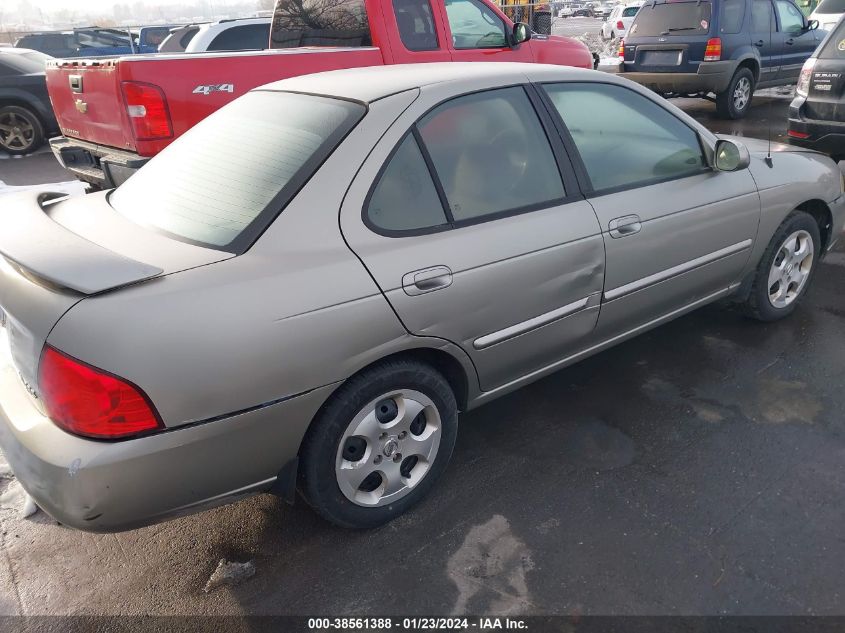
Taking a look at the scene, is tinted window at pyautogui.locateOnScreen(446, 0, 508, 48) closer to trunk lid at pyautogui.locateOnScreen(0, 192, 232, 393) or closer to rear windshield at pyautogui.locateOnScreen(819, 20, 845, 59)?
rear windshield at pyautogui.locateOnScreen(819, 20, 845, 59)

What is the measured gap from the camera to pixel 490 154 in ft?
9.46

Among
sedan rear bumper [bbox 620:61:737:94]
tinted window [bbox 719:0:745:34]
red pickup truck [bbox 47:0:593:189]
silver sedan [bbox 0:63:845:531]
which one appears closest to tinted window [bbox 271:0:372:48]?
red pickup truck [bbox 47:0:593:189]

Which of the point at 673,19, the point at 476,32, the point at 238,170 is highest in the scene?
the point at 238,170

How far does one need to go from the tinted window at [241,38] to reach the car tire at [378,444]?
7.99 metres

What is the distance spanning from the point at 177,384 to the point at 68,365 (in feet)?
1.01

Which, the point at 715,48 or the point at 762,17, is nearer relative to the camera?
the point at 715,48

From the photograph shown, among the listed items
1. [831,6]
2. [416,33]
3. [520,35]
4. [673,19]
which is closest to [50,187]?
[416,33]

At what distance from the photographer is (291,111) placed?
2.83 metres

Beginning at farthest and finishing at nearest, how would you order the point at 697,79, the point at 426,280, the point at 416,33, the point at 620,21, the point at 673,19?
the point at 620,21
the point at 673,19
the point at 697,79
the point at 416,33
the point at 426,280

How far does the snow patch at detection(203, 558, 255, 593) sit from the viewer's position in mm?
2477

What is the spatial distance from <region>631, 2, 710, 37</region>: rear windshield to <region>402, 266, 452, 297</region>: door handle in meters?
9.82

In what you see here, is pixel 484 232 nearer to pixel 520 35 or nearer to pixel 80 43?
pixel 520 35

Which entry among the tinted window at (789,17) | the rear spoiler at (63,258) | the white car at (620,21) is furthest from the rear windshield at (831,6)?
the rear spoiler at (63,258)

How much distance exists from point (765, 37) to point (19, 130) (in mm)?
11433
